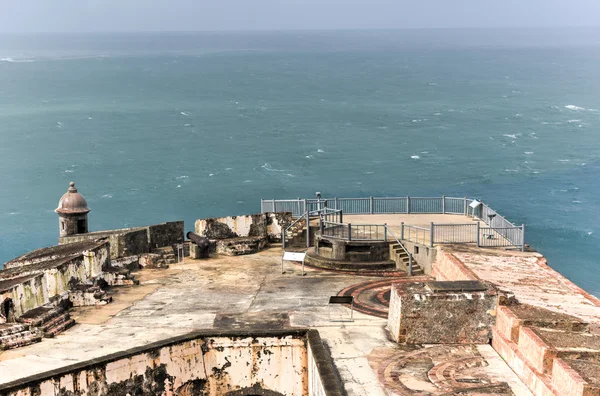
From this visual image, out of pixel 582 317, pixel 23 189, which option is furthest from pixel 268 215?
pixel 23 189

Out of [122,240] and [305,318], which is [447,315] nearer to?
[305,318]

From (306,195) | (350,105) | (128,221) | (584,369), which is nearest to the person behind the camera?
(584,369)

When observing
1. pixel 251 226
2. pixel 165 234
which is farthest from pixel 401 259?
pixel 165 234

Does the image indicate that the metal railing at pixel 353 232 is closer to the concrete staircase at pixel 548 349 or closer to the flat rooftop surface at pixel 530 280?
the flat rooftop surface at pixel 530 280

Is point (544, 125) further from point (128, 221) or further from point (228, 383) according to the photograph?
point (228, 383)

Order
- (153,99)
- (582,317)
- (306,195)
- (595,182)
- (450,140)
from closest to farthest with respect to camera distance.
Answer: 1. (582,317)
2. (306,195)
3. (595,182)
4. (450,140)
5. (153,99)
